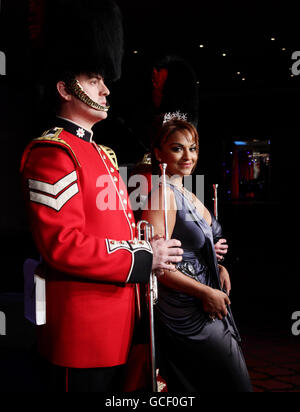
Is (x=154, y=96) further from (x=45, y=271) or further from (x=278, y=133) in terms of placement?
(x=278, y=133)

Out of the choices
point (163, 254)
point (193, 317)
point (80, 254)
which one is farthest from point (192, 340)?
point (80, 254)

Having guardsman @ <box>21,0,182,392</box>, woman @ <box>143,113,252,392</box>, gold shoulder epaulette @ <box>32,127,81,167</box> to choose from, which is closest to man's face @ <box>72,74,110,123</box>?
guardsman @ <box>21,0,182,392</box>

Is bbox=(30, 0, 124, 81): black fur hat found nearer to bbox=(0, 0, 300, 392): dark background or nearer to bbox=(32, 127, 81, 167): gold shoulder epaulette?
bbox=(32, 127, 81, 167): gold shoulder epaulette

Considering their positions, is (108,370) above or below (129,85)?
below

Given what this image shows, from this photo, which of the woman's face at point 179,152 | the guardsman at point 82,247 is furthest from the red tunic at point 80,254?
the woman's face at point 179,152

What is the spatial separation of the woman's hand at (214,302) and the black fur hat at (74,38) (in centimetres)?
80

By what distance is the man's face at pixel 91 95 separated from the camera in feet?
4.74

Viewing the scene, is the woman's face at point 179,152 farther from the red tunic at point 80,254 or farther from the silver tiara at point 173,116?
the red tunic at point 80,254

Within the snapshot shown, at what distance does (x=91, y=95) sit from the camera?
145cm

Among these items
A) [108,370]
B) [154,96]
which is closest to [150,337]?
[108,370]
